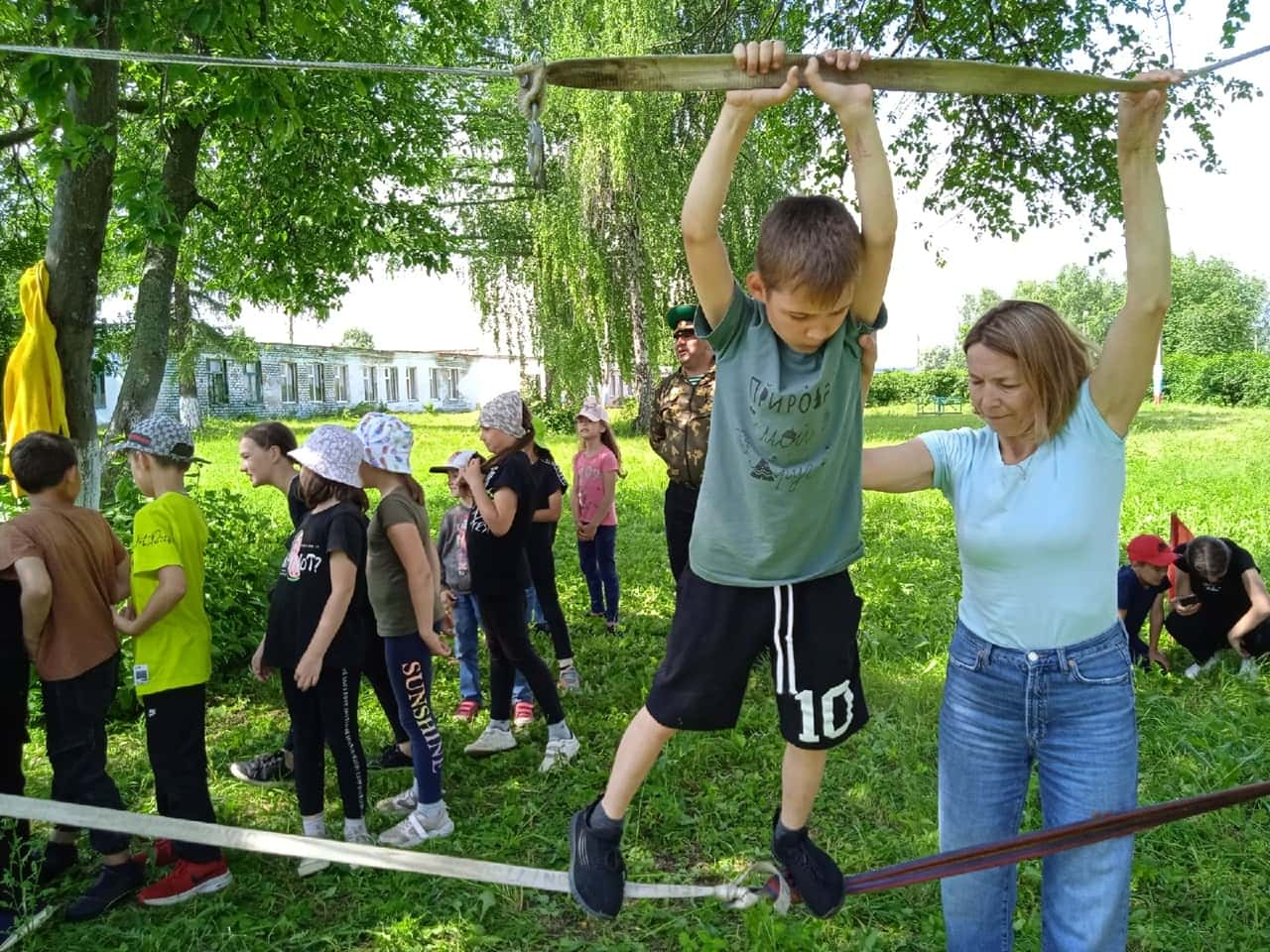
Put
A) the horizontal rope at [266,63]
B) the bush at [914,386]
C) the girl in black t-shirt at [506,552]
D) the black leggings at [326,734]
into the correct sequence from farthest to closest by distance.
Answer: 1. the bush at [914,386]
2. the girl in black t-shirt at [506,552]
3. the black leggings at [326,734]
4. the horizontal rope at [266,63]

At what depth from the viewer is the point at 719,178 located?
1.94 meters

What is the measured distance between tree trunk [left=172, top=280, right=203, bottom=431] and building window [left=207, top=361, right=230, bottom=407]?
15.5 metres

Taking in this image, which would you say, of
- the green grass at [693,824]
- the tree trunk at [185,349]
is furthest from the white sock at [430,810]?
the tree trunk at [185,349]

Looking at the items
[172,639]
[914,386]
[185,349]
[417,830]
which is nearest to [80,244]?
[172,639]

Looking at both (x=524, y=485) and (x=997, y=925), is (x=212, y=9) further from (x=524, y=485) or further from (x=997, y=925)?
(x=997, y=925)

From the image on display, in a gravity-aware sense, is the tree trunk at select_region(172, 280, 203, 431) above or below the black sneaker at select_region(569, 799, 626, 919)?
above

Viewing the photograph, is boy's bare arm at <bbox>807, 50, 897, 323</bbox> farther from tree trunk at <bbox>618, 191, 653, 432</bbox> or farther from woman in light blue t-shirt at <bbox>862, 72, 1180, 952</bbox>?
tree trunk at <bbox>618, 191, 653, 432</bbox>

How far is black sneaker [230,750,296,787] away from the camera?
4715 millimetres

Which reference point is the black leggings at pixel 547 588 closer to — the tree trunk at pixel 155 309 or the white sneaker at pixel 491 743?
the white sneaker at pixel 491 743

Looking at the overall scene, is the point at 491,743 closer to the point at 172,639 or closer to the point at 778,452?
the point at 172,639

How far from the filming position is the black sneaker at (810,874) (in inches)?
90.6

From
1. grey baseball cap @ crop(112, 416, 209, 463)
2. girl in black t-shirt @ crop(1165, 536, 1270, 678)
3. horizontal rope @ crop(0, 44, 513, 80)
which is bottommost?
girl in black t-shirt @ crop(1165, 536, 1270, 678)

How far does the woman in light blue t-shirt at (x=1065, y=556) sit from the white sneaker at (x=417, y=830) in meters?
2.56

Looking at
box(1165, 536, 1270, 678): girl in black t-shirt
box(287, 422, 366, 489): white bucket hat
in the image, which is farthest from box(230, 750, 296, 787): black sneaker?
box(1165, 536, 1270, 678): girl in black t-shirt
